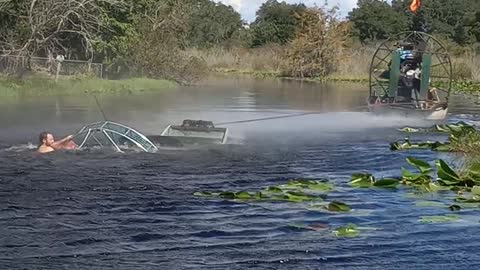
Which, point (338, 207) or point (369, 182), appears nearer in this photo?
point (338, 207)

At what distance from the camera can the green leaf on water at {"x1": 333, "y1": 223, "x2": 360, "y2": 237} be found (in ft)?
41.7

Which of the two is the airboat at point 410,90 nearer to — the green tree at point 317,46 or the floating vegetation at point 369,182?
the floating vegetation at point 369,182

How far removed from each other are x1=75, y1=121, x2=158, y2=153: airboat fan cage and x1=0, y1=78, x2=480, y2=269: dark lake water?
1.51 feet

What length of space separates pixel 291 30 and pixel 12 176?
8805 cm

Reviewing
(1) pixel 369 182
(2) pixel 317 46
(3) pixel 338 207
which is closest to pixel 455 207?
(3) pixel 338 207

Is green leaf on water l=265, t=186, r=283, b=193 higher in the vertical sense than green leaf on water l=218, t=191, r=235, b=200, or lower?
higher

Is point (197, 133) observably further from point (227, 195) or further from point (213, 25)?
point (213, 25)

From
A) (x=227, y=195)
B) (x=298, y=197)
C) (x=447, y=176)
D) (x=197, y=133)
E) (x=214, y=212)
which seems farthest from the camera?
(x=197, y=133)

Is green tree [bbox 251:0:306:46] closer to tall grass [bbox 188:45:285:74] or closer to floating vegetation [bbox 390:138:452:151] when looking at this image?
tall grass [bbox 188:45:285:74]

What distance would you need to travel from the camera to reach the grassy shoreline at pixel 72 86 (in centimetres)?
4199

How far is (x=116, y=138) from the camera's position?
71.8 feet

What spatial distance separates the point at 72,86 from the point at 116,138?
80.9 feet

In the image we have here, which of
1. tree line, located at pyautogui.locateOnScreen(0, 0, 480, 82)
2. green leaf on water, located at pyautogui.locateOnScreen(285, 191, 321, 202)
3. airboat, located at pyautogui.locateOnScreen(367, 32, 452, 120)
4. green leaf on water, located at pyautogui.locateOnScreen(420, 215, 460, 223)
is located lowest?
green leaf on water, located at pyautogui.locateOnScreen(420, 215, 460, 223)

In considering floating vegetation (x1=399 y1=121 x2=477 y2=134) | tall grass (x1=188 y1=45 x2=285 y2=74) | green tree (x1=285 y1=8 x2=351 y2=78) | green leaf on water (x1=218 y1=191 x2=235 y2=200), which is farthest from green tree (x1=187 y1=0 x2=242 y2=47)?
green leaf on water (x1=218 y1=191 x2=235 y2=200)
